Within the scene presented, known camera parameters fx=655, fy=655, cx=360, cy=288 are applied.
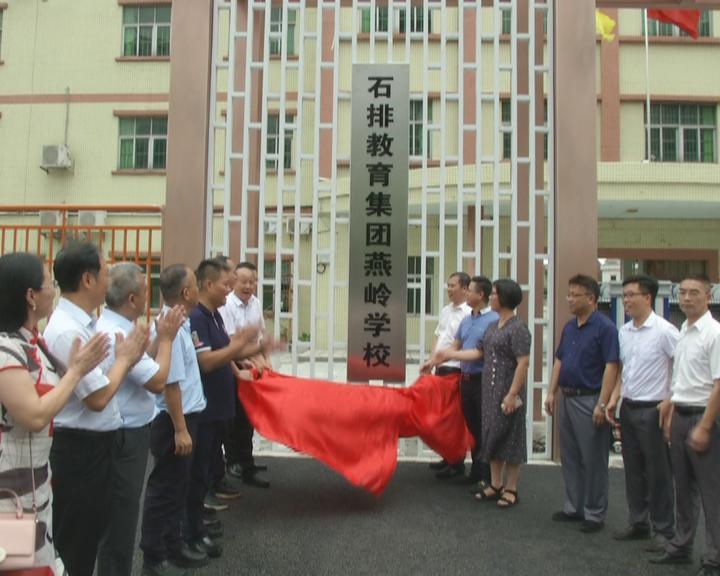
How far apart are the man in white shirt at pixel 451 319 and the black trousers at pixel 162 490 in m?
2.25

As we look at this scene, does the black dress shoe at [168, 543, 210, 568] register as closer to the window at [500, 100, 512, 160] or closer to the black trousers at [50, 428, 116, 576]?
the black trousers at [50, 428, 116, 576]

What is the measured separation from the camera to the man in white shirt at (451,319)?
4.69 m

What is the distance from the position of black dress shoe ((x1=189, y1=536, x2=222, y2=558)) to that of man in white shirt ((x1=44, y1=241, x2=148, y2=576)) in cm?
98

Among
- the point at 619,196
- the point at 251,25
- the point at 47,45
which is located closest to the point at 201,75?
the point at 251,25

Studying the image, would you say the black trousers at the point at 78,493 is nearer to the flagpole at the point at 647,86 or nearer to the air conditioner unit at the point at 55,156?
the air conditioner unit at the point at 55,156

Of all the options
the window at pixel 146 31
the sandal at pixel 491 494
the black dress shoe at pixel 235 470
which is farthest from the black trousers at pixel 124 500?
the window at pixel 146 31

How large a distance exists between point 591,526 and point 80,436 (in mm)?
2743

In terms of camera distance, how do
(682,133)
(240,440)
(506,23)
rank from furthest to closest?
(682,133) < (506,23) < (240,440)

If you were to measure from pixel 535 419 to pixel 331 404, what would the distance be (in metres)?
2.44

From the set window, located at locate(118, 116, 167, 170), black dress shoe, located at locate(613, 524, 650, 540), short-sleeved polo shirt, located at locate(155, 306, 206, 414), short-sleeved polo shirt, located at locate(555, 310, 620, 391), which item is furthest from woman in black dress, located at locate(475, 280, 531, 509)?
window, located at locate(118, 116, 167, 170)

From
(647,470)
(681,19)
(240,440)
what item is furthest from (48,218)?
(681,19)

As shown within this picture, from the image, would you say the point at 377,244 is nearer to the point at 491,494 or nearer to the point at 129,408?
the point at 491,494

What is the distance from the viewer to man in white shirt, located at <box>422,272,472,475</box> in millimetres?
4688

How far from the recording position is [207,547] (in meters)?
3.15
